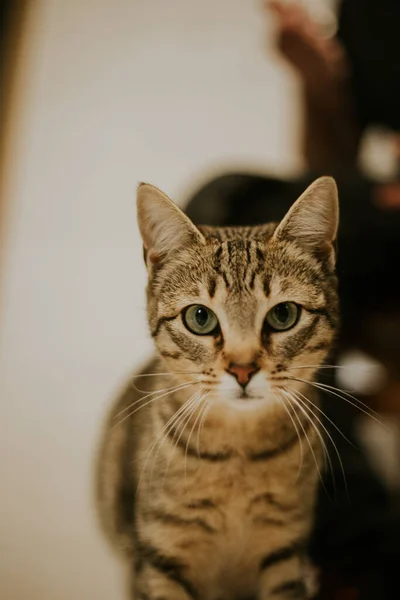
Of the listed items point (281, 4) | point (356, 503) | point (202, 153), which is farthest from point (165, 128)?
point (356, 503)

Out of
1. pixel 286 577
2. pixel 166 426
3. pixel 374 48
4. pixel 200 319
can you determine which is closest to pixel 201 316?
pixel 200 319

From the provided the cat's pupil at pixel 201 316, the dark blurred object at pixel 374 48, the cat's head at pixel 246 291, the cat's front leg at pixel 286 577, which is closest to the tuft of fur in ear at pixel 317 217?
the cat's head at pixel 246 291

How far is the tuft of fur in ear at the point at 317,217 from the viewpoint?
0.43 metres

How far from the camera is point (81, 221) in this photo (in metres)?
0.69

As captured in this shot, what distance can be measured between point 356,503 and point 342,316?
0.22 m

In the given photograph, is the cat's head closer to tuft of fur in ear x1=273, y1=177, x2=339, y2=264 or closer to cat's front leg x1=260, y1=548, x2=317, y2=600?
tuft of fur in ear x1=273, y1=177, x2=339, y2=264

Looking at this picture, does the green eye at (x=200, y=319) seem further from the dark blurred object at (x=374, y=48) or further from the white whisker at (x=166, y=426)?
the dark blurred object at (x=374, y=48)

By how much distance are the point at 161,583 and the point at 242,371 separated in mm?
242

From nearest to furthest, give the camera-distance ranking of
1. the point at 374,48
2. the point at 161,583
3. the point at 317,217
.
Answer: the point at 317,217, the point at 161,583, the point at 374,48

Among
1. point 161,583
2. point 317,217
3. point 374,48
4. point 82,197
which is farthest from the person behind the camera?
point 374,48

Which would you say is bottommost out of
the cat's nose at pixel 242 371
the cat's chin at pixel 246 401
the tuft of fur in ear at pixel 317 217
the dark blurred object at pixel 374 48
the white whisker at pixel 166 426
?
the white whisker at pixel 166 426

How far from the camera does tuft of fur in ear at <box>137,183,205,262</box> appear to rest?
1.46ft

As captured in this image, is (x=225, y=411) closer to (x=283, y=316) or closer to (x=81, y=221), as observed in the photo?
(x=283, y=316)

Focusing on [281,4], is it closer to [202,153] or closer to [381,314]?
[202,153]
